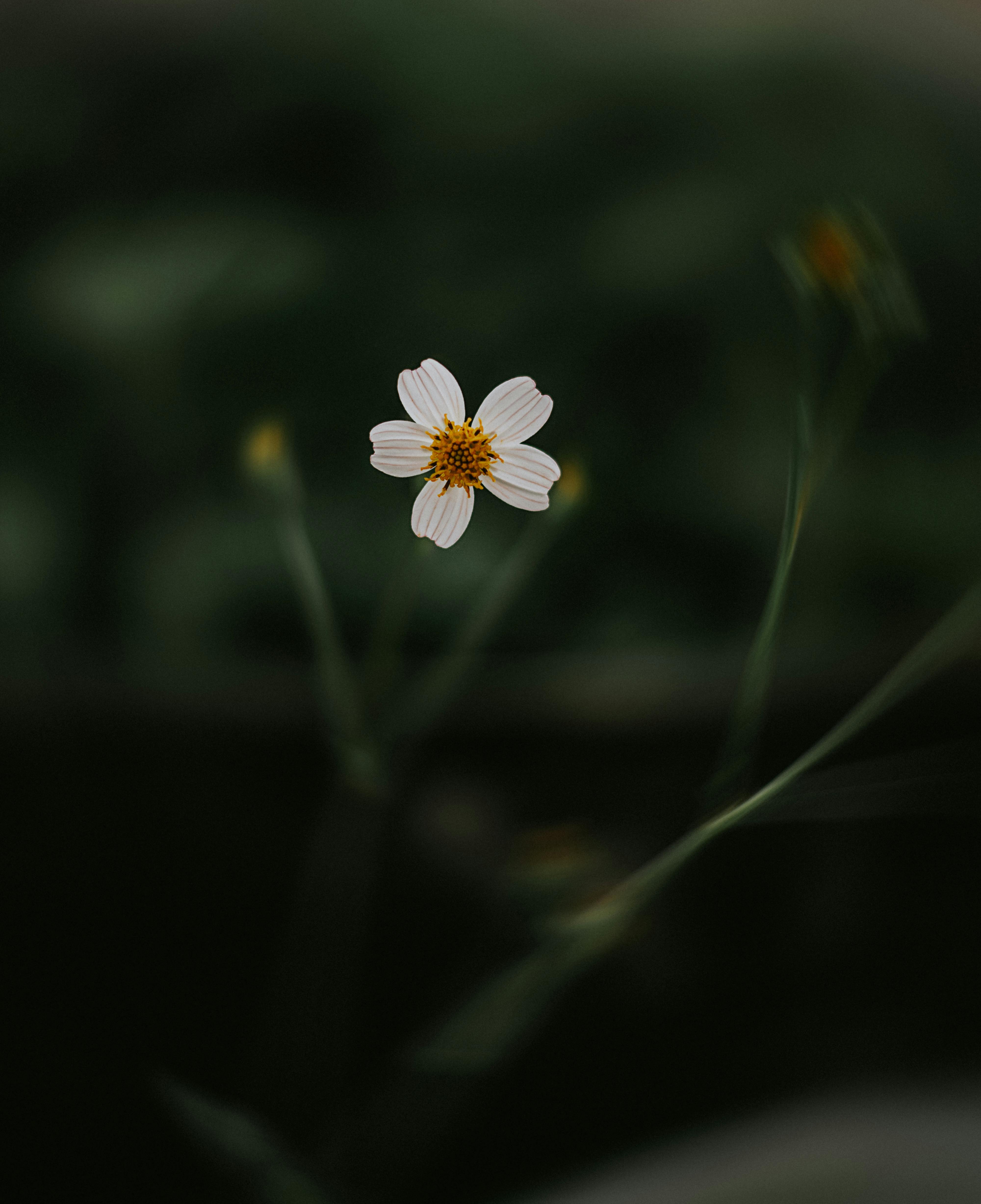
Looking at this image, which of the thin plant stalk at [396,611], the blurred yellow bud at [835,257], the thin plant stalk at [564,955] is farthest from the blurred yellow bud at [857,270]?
the thin plant stalk at [396,611]

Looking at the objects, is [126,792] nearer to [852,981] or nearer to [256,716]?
[256,716]

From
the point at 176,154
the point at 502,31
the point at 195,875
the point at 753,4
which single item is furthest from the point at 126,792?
the point at 753,4

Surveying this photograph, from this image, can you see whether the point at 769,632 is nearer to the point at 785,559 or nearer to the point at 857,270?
the point at 785,559

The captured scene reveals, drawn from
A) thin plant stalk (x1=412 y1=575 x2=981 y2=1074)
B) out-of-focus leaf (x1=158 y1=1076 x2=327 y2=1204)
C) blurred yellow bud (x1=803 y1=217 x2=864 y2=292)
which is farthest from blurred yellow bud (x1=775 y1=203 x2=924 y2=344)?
out-of-focus leaf (x1=158 y1=1076 x2=327 y2=1204)

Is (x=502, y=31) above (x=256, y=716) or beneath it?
above

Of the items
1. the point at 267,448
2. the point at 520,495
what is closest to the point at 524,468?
the point at 520,495

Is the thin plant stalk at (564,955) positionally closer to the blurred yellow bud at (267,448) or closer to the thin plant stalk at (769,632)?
the thin plant stalk at (769,632)

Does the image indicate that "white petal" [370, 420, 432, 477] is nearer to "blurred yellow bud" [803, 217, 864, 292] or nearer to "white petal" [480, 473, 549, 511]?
"white petal" [480, 473, 549, 511]

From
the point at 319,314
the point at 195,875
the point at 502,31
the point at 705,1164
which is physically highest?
the point at 502,31
